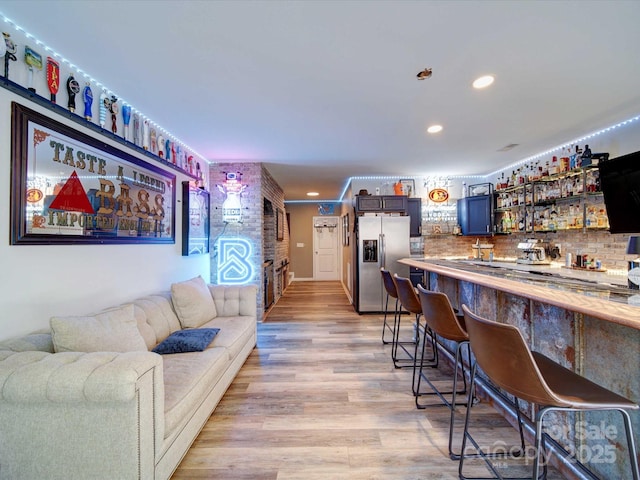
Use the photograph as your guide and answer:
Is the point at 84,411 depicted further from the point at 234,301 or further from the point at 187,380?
the point at 234,301

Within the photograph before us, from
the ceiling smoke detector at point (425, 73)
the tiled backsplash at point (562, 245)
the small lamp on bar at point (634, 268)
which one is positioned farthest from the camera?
the tiled backsplash at point (562, 245)

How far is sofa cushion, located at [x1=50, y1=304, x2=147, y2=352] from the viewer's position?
1.51m

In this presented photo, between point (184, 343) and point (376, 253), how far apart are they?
3663 millimetres

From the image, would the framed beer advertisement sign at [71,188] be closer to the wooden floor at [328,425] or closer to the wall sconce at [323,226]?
the wooden floor at [328,425]

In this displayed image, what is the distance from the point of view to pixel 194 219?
12.4 feet

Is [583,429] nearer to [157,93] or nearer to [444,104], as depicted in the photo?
[444,104]

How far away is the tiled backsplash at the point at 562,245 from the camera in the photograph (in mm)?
3145

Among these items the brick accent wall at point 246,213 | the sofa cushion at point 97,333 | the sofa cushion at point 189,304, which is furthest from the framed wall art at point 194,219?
the sofa cushion at point 97,333

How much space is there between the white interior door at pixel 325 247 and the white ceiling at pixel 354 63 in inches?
214

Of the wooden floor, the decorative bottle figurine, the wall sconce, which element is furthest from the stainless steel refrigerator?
the decorative bottle figurine

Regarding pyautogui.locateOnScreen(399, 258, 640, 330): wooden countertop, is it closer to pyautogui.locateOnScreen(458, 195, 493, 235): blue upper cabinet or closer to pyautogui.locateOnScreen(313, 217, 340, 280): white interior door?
pyautogui.locateOnScreen(458, 195, 493, 235): blue upper cabinet

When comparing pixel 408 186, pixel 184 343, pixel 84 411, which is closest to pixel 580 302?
pixel 84 411

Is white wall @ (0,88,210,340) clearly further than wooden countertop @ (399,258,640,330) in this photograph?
Yes

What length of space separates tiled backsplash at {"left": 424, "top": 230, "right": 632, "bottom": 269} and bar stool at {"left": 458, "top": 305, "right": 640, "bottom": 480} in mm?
2939
